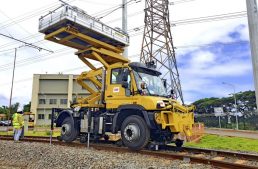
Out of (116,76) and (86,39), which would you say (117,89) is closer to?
(116,76)

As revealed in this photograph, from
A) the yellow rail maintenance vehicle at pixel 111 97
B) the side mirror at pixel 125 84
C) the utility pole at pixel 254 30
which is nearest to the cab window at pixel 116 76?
the yellow rail maintenance vehicle at pixel 111 97

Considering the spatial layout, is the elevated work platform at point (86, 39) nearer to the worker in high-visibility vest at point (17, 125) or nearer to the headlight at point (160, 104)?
the headlight at point (160, 104)

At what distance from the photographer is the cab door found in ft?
31.5

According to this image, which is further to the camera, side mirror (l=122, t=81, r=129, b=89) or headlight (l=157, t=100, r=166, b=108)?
side mirror (l=122, t=81, r=129, b=89)

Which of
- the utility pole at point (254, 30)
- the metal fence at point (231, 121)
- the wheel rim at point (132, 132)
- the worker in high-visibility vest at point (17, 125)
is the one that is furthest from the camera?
the metal fence at point (231, 121)

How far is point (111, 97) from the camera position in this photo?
33.4 ft

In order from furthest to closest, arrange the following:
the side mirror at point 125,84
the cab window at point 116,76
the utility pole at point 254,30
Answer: the cab window at point 116,76
the side mirror at point 125,84
the utility pole at point 254,30

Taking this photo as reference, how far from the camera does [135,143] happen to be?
8.74m

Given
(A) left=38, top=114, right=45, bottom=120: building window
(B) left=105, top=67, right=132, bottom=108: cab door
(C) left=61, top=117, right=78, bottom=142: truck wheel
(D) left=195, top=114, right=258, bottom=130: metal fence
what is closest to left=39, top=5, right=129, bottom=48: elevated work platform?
(B) left=105, top=67, right=132, bottom=108: cab door

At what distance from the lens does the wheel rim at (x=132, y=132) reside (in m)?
8.77

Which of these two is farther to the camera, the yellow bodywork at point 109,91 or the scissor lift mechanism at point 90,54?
the scissor lift mechanism at point 90,54

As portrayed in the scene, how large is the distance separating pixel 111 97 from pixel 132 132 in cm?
190

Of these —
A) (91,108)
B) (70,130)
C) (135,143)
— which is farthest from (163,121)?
(70,130)

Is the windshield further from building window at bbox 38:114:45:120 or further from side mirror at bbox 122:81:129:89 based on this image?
building window at bbox 38:114:45:120
